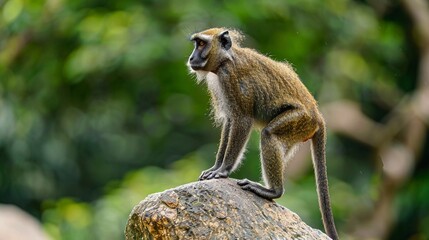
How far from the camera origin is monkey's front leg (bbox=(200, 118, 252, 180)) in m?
9.08

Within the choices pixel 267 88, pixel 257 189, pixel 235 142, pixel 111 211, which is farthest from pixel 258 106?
pixel 111 211

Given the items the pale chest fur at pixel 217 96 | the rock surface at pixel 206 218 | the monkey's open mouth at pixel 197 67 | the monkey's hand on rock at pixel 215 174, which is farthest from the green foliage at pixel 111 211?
the rock surface at pixel 206 218

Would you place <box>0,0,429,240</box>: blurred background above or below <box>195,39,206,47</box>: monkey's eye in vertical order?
below

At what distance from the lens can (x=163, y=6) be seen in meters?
17.8

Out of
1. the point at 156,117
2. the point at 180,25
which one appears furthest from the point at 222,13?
the point at 156,117

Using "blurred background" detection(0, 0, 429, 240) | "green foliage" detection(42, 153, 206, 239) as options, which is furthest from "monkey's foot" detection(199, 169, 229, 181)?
"blurred background" detection(0, 0, 429, 240)

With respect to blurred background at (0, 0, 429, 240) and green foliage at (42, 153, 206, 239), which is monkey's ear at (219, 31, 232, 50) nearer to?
blurred background at (0, 0, 429, 240)

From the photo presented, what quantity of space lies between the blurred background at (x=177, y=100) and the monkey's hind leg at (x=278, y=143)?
20.9 ft

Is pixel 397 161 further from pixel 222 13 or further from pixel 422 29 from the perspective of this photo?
pixel 222 13

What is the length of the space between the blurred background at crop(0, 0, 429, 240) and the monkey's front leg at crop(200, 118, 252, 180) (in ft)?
21.0

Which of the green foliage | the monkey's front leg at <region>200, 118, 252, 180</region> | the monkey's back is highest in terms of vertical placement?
the monkey's back

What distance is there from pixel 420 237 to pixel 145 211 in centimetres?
1460

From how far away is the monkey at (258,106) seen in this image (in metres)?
9.18

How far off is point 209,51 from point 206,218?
7.76ft
